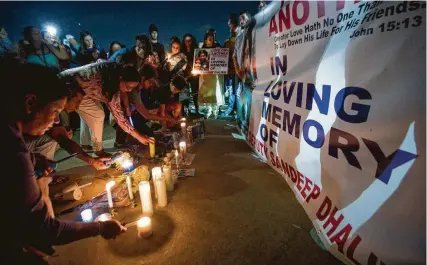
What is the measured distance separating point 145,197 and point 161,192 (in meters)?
0.28

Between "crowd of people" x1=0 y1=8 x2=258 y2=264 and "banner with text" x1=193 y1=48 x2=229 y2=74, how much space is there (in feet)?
1.00

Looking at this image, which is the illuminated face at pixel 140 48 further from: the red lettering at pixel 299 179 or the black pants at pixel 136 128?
the red lettering at pixel 299 179

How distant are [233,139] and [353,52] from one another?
407 centimetres

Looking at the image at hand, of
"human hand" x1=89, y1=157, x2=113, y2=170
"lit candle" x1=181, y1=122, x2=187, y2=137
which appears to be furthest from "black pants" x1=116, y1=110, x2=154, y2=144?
"human hand" x1=89, y1=157, x2=113, y2=170

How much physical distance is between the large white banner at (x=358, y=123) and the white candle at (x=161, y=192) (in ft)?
5.16

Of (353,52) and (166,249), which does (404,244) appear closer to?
(353,52)

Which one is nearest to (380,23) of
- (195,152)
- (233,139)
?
(195,152)

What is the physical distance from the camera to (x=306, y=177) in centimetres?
244

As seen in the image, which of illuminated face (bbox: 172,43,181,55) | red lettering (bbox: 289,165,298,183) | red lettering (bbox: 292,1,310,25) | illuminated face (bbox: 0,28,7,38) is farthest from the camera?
illuminated face (bbox: 172,43,181,55)

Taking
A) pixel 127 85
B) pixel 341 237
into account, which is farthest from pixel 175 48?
pixel 341 237

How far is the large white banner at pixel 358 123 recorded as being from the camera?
1.46m

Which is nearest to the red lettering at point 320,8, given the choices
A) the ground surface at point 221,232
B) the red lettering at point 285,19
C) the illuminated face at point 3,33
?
the red lettering at point 285,19

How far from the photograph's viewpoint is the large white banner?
1.46m

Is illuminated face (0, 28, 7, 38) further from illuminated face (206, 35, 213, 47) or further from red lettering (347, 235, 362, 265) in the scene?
red lettering (347, 235, 362, 265)
